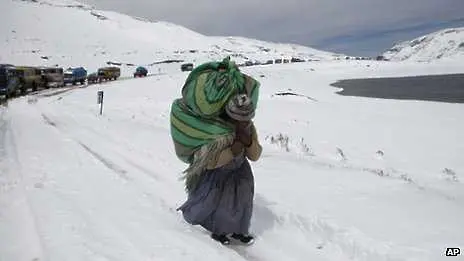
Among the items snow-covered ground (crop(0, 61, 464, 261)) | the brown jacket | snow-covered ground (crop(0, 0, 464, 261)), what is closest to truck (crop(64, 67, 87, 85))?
snow-covered ground (crop(0, 0, 464, 261))

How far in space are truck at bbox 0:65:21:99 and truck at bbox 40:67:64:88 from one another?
646 centimetres

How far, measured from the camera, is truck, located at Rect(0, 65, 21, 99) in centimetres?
2682

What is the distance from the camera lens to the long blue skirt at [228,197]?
4977 mm

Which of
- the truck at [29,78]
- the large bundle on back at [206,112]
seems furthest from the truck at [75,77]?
the large bundle on back at [206,112]

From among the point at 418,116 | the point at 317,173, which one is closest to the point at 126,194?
the point at 317,173

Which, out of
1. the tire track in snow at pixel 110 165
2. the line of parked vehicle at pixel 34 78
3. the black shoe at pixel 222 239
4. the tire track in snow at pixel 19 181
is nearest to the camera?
the tire track in snow at pixel 19 181

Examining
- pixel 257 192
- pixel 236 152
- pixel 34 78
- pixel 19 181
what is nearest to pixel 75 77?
pixel 34 78

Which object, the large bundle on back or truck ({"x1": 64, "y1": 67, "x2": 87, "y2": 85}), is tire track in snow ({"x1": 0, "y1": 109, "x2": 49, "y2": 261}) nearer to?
the large bundle on back

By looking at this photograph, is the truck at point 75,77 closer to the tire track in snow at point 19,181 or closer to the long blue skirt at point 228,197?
the tire track in snow at point 19,181

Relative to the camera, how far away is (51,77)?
38312mm

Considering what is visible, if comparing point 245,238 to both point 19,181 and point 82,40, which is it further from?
point 82,40

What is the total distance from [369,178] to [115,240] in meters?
4.12

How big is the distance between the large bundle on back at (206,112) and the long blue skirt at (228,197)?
23cm

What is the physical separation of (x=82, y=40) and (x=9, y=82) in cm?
8167
